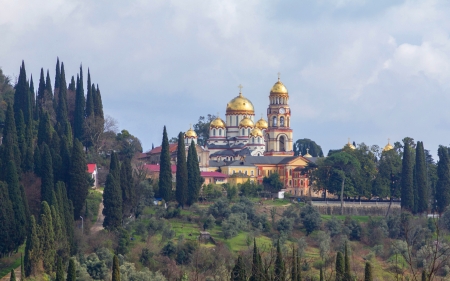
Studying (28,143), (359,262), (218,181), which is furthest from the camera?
(218,181)

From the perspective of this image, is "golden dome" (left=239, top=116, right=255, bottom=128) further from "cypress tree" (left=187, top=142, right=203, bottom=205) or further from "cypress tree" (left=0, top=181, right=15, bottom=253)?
"cypress tree" (left=0, top=181, right=15, bottom=253)

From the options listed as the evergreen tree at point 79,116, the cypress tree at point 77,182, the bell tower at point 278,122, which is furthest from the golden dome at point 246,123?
the cypress tree at point 77,182

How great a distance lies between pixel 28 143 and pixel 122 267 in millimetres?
16400

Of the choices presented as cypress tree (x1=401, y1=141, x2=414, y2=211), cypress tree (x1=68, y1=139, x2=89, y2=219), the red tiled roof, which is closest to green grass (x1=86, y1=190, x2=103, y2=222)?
the red tiled roof

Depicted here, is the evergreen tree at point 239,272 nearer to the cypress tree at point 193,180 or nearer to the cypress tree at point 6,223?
the cypress tree at point 6,223

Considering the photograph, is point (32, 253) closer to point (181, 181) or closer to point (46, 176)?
point (46, 176)

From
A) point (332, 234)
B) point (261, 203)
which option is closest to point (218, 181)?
point (261, 203)

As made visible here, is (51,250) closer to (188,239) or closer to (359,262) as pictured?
(188,239)

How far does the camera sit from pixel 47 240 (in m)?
40.7

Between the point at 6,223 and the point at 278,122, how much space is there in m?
41.5

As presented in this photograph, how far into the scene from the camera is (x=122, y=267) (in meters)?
41.1

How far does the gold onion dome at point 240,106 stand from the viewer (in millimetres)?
82750

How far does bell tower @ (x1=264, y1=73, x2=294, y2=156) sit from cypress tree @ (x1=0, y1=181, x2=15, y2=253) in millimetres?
39966

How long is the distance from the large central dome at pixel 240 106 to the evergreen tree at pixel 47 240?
141 ft
